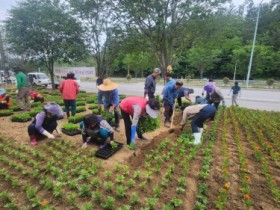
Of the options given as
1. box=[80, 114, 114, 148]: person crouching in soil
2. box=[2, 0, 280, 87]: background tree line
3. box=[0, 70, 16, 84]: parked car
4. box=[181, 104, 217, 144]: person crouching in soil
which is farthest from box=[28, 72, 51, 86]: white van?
box=[181, 104, 217, 144]: person crouching in soil

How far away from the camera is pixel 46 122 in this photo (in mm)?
4555

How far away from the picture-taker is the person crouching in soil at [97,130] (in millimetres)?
4105

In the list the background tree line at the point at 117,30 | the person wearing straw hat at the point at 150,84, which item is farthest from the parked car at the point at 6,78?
the person wearing straw hat at the point at 150,84

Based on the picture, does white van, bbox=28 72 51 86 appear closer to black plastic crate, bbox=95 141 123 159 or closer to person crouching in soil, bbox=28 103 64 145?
person crouching in soil, bbox=28 103 64 145

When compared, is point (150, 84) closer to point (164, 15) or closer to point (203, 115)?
point (203, 115)

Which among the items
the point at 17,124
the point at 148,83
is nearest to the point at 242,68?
the point at 148,83

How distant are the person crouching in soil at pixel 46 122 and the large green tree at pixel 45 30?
10207mm

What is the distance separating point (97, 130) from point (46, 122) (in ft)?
4.31

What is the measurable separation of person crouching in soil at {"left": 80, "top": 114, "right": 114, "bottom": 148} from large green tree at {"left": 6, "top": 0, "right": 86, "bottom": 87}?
422 inches

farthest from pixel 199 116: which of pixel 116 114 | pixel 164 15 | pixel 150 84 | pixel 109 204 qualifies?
pixel 164 15

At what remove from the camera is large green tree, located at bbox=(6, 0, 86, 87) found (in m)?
13.7

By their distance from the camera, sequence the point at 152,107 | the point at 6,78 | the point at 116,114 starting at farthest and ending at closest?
1. the point at 6,78
2. the point at 116,114
3. the point at 152,107

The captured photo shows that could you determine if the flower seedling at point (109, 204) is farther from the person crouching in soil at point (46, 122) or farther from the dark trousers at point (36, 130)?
the dark trousers at point (36, 130)

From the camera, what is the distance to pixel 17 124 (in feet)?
20.8
